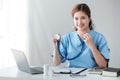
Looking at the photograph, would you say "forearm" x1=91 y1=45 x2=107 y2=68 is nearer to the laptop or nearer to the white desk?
the white desk

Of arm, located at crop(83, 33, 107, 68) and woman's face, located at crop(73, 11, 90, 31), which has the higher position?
woman's face, located at crop(73, 11, 90, 31)

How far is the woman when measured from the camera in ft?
6.90

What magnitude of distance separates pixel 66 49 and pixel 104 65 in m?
0.41

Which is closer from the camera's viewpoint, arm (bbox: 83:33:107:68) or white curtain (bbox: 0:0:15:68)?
arm (bbox: 83:33:107:68)

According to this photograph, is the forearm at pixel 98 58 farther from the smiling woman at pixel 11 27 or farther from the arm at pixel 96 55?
the smiling woman at pixel 11 27

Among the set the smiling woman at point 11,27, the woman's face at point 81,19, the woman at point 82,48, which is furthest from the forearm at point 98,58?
the smiling woman at point 11,27

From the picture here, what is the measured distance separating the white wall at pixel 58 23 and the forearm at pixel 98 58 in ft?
2.93

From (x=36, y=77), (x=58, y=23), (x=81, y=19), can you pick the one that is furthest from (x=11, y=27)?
(x=36, y=77)

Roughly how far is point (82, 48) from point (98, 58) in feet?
0.63

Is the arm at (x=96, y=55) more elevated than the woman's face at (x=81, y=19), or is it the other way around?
the woman's face at (x=81, y=19)

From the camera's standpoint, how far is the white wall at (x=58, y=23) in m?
2.91

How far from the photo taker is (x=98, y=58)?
206cm

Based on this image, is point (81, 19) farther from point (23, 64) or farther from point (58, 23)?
point (58, 23)

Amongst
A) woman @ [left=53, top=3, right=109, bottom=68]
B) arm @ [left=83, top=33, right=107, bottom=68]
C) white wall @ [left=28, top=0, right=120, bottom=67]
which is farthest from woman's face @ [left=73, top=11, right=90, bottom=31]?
white wall @ [left=28, top=0, right=120, bottom=67]
